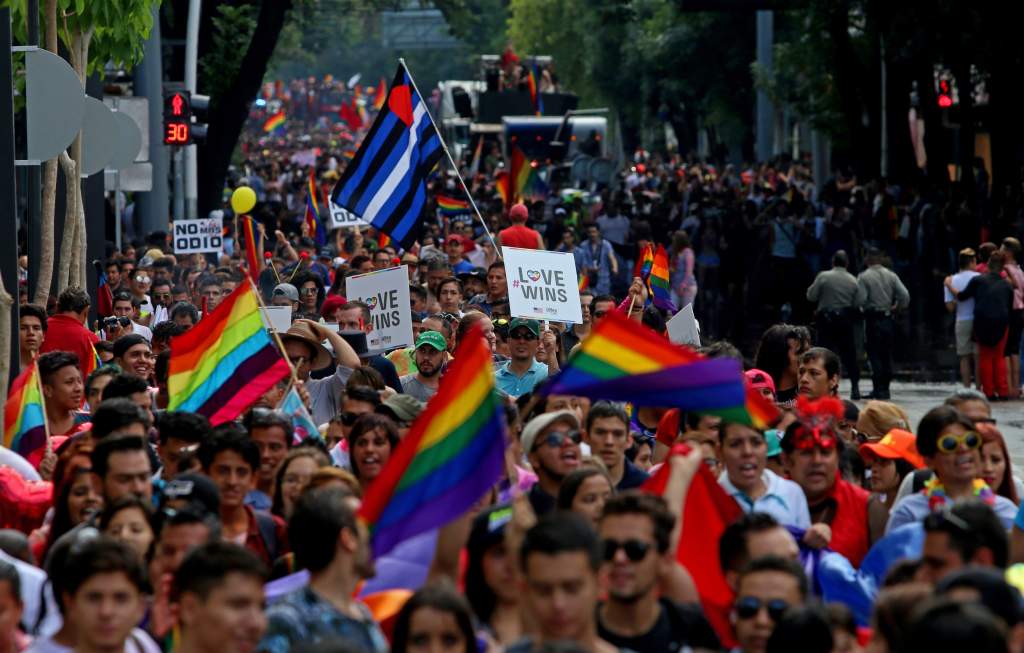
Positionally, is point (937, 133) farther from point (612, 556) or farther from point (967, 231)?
point (612, 556)

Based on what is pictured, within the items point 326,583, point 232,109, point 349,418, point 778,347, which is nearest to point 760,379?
point 778,347

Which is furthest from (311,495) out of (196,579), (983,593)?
(983,593)

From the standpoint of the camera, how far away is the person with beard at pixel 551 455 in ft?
27.7

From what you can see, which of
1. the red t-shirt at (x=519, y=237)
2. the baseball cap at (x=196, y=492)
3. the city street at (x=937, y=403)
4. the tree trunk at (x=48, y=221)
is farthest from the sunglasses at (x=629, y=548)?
the red t-shirt at (x=519, y=237)

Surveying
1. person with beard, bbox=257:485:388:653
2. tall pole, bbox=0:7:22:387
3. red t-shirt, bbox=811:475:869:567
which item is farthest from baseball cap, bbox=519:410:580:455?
tall pole, bbox=0:7:22:387

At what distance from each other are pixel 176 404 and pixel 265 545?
205cm

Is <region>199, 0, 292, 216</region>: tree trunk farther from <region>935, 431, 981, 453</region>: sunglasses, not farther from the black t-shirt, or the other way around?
the black t-shirt

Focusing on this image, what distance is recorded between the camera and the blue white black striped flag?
16109 mm

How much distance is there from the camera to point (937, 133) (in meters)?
39.6

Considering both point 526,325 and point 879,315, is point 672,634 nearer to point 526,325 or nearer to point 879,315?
point 526,325

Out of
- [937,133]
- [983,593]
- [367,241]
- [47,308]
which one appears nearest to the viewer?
[983,593]

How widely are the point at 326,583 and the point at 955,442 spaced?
9.90 feet

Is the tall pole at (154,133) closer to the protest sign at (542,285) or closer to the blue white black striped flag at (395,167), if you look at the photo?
the blue white black striped flag at (395,167)

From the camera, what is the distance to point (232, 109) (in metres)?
33.8
